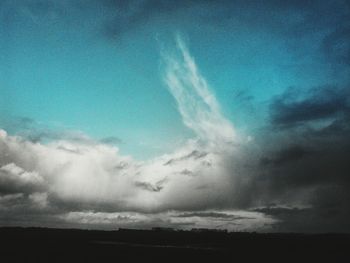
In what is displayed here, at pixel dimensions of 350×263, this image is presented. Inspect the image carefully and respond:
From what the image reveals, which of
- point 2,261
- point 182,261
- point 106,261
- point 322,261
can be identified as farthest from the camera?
point 322,261

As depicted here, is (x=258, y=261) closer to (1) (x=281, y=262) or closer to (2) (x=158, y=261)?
(1) (x=281, y=262)

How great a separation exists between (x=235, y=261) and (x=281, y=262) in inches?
258

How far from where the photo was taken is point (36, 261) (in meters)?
39.4

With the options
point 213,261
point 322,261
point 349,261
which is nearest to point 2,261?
→ point 213,261

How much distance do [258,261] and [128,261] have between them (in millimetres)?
17596

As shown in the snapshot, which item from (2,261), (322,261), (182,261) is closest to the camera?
(2,261)

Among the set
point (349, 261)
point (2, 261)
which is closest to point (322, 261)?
point (349, 261)

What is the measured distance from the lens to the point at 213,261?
46312 mm

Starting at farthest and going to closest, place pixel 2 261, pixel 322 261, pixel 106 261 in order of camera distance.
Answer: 1. pixel 322 261
2. pixel 106 261
3. pixel 2 261

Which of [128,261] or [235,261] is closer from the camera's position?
[128,261]

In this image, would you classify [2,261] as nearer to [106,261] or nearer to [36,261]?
[36,261]

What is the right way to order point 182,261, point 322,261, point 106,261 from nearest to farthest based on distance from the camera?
point 106,261, point 182,261, point 322,261

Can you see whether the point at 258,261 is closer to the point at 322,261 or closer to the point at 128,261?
the point at 322,261

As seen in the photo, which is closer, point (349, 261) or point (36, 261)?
point (36, 261)
